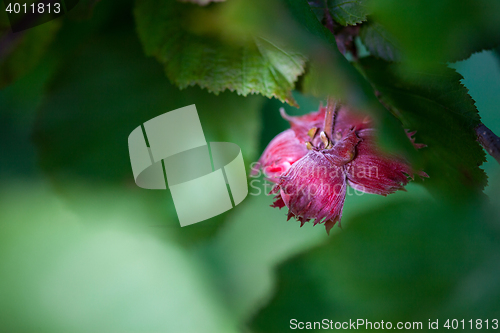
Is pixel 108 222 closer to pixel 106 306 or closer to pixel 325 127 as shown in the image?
pixel 106 306

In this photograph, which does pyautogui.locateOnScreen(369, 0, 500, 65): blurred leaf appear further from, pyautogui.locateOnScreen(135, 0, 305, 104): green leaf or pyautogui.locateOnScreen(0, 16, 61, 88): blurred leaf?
pyautogui.locateOnScreen(0, 16, 61, 88): blurred leaf

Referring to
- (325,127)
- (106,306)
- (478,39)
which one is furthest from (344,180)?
(106,306)

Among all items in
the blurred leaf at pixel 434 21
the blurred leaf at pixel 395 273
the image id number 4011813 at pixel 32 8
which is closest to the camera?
the blurred leaf at pixel 434 21
